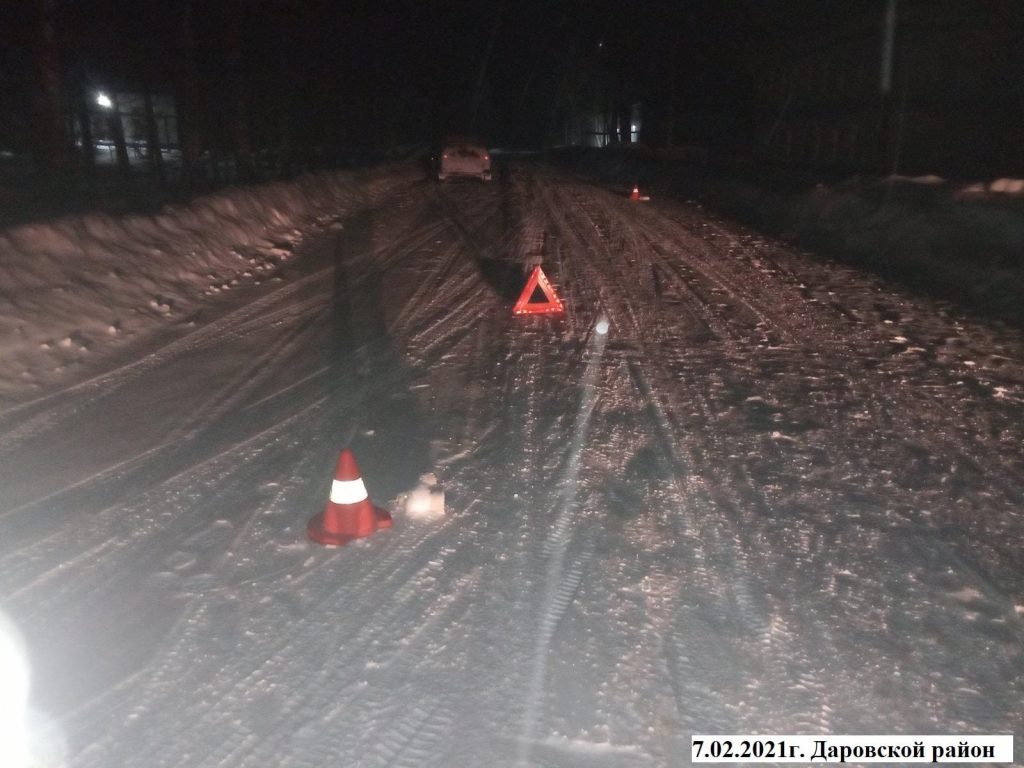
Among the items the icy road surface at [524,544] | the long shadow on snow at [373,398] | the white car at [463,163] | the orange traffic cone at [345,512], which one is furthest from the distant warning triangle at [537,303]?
the white car at [463,163]

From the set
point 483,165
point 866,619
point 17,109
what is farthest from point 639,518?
point 483,165

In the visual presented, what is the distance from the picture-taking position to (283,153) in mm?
29500

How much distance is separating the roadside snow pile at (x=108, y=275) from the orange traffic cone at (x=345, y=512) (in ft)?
13.3

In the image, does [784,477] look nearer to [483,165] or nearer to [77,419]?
[77,419]

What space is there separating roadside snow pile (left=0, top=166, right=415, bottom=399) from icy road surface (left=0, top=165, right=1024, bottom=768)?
0.65 meters

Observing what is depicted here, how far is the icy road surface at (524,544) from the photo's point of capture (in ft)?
12.8

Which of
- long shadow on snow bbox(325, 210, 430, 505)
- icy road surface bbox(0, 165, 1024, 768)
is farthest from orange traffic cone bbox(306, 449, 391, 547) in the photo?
long shadow on snow bbox(325, 210, 430, 505)

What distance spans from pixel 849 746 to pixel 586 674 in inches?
41.6

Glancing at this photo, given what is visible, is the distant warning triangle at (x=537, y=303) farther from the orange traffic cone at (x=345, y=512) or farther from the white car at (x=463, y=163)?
the white car at (x=463, y=163)

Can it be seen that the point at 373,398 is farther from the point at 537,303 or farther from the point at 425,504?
the point at 537,303

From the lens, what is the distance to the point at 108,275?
11.2 meters

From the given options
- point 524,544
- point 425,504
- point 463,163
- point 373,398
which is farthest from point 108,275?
point 463,163

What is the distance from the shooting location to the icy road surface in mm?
3891

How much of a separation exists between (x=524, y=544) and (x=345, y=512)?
1.00 metres
